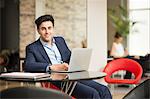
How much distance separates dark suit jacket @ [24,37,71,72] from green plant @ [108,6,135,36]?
682cm

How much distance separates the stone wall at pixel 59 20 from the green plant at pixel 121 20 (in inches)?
153

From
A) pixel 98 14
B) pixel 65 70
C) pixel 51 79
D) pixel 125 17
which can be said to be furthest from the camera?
pixel 125 17

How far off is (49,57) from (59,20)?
334 cm

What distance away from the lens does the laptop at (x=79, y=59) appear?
278 centimetres

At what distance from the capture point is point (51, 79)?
247 cm

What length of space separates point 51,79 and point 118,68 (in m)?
2.09

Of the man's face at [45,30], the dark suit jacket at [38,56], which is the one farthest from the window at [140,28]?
the man's face at [45,30]

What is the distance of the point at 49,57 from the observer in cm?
325

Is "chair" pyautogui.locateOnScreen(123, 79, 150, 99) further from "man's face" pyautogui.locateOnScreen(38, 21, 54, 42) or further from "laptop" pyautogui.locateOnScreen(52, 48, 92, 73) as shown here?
"man's face" pyautogui.locateOnScreen(38, 21, 54, 42)

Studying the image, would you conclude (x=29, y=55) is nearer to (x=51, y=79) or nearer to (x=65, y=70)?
(x=65, y=70)

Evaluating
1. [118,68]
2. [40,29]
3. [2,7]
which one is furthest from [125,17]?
[40,29]

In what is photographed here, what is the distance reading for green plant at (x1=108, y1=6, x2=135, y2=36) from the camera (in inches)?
394

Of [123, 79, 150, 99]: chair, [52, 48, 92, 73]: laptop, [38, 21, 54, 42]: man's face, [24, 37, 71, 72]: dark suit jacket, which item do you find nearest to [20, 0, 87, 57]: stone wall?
[24, 37, 71, 72]: dark suit jacket

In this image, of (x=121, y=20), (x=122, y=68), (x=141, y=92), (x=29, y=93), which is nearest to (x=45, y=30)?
(x=141, y=92)
